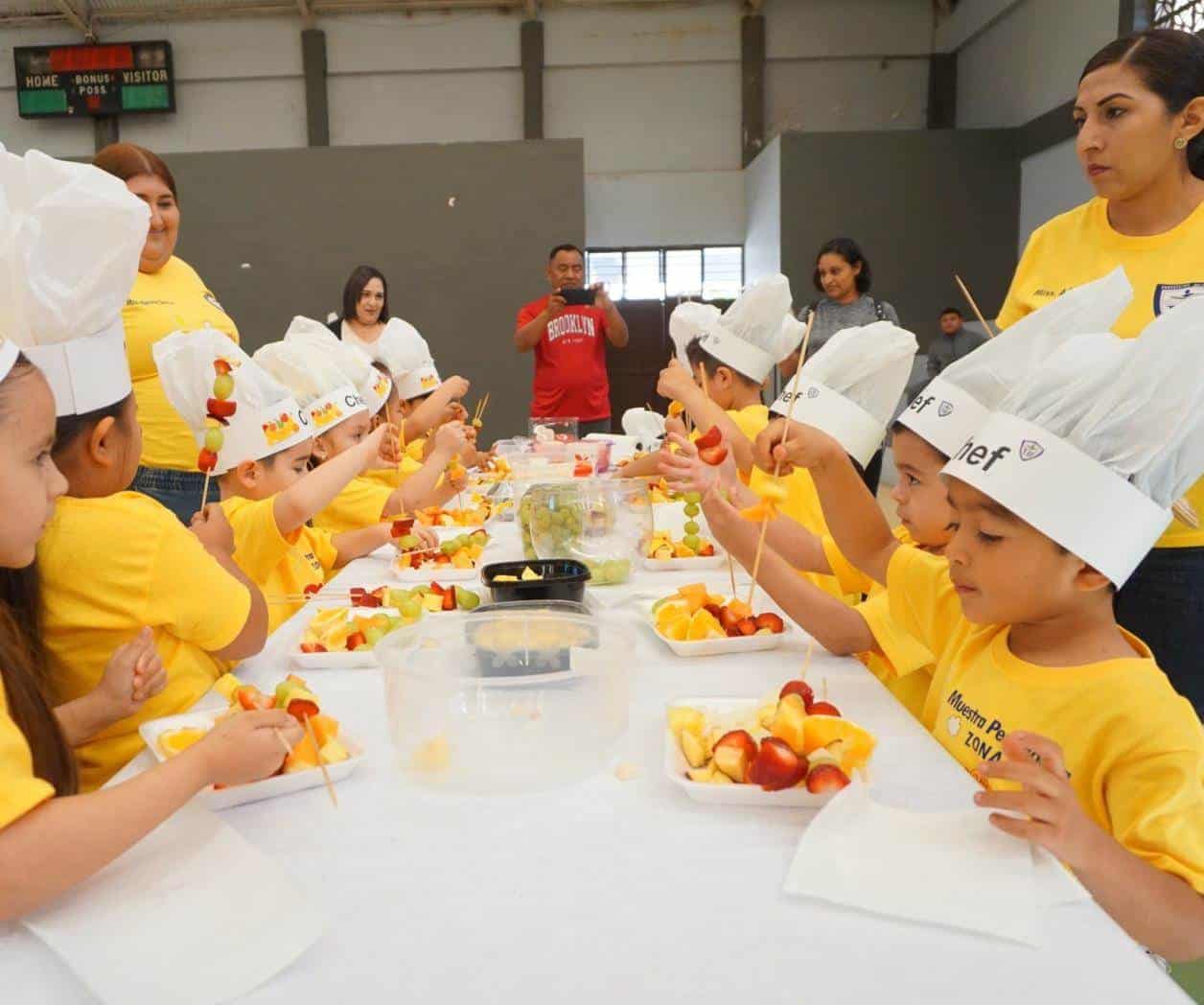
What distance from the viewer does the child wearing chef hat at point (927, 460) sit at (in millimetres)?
1332

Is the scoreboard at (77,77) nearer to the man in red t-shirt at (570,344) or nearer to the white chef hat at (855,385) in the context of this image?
the man in red t-shirt at (570,344)

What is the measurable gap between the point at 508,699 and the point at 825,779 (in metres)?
0.34

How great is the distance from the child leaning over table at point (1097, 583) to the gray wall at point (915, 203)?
7.50 meters

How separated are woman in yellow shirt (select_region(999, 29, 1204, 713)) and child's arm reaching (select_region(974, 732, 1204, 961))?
929 mm

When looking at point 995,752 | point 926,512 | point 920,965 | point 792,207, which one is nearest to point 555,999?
point 920,965

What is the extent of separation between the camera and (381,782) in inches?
41.1

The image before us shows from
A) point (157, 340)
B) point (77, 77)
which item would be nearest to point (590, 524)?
point (157, 340)

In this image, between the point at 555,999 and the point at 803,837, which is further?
the point at 803,837

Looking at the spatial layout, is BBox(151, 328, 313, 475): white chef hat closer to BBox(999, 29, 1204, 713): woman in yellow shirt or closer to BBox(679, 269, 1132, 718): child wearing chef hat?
BBox(679, 269, 1132, 718): child wearing chef hat

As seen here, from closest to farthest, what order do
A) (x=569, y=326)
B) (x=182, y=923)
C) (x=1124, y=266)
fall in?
(x=182, y=923) → (x=1124, y=266) → (x=569, y=326)

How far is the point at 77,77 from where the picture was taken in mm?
9617

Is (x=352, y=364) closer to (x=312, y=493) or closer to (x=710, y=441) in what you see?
(x=312, y=493)

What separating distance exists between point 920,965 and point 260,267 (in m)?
7.38

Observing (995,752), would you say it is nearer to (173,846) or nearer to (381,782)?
(381,782)
